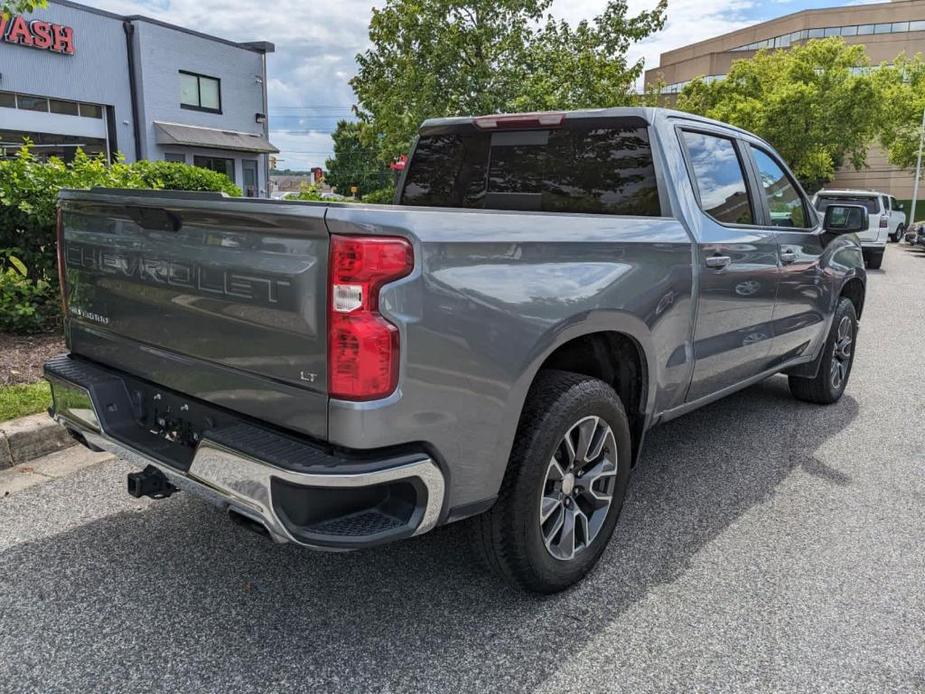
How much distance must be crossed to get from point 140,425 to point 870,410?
520 cm

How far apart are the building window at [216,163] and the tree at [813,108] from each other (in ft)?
57.8

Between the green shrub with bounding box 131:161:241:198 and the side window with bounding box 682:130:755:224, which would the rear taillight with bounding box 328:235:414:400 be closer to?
the side window with bounding box 682:130:755:224

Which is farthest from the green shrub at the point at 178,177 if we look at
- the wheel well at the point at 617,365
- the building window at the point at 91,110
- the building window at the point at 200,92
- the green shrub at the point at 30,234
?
the building window at the point at 200,92

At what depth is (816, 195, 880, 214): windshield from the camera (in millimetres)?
16875

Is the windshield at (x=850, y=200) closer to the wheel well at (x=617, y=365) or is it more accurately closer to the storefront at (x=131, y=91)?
the wheel well at (x=617, y=365)

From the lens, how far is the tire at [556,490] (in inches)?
103

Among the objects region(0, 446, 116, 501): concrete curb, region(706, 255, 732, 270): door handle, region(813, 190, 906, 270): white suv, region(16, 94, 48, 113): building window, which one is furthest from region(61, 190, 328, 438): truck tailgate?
region(16, 94, 48, 113): building window

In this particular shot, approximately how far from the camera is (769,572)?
313 centimetres

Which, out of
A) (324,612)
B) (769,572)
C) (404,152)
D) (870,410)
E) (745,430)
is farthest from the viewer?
(404,152)

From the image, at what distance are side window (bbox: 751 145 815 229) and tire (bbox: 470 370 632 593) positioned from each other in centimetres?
223

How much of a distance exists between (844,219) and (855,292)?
1.25m

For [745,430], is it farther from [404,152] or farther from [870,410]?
[404,152]

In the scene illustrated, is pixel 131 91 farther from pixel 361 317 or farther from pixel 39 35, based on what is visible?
pixel 361 317

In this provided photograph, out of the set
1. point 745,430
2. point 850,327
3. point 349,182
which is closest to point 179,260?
point 745,430
